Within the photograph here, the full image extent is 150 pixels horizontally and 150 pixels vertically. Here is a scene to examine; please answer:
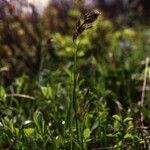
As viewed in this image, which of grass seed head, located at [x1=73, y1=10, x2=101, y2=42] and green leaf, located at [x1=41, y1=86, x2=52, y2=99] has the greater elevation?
grass seed head, located at [x1=73, y1=10, x2=101, y2=42]

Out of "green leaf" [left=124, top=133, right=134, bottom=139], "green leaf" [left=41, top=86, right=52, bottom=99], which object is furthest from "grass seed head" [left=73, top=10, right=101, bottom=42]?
"green leaf" [left=41, top=86, right=52, bottom=99]

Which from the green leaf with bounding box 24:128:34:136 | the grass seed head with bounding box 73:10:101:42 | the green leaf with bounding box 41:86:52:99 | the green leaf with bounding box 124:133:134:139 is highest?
the grass seed head with bounding box 73:10:101:42

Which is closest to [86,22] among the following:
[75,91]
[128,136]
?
[75,91]

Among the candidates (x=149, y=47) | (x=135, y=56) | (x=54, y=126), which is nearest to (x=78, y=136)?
(x=54, y=126)

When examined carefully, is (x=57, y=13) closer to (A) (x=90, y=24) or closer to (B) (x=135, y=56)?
(B) (x=135, y=56)

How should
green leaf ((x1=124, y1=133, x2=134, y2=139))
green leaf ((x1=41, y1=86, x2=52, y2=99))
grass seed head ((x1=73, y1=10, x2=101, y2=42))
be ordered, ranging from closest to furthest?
grass seed head ((x1=73, y1=10, x2=101, y2=42)), green leaf ((x1=124, y1=133, x2=134, y2=139)), green leaf ((x1=41, y1=86, x2=52, y2=99))

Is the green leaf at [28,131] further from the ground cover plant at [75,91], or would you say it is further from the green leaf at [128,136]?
the green leaf at [128,136]

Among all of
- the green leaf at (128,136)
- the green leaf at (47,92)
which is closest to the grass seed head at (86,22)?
the green leaf at (128,136)

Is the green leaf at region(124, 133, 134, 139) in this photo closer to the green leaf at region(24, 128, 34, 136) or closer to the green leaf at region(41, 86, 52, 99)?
the green leaf at region(24, 128, 34, 136)
